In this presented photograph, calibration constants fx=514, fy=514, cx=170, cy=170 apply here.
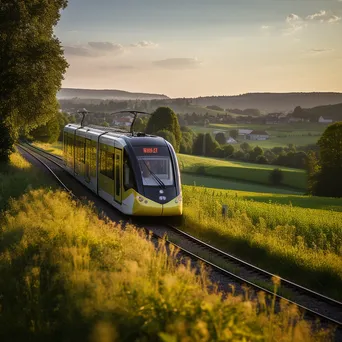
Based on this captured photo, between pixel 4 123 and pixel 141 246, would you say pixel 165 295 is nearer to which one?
pixel 141 246

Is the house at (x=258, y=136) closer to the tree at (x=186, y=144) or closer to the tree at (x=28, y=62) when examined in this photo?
the tree at (x=186, y=144)

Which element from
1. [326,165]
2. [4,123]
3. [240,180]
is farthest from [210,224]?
[240,180]

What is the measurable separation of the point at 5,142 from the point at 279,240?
809 inches

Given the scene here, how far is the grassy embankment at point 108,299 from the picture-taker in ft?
22.5

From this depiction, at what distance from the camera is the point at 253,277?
1272 centimetres

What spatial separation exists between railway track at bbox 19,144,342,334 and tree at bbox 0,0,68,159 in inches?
530

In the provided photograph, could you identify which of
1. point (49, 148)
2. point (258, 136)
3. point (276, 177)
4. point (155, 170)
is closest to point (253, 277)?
point (155, 170)

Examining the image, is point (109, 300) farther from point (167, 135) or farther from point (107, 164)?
point (167, 135)

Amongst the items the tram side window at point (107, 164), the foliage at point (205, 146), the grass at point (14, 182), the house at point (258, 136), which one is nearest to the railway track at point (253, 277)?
the tram side window at point (107, 164)

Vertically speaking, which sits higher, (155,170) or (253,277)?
(155,170)

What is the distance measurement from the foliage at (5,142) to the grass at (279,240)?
522 inches

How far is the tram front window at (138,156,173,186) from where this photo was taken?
59.4ft

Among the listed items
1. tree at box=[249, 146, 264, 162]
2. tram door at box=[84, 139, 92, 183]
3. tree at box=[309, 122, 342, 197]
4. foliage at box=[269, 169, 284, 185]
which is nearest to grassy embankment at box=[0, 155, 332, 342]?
tram door at box=[84, 139, 92, 183]

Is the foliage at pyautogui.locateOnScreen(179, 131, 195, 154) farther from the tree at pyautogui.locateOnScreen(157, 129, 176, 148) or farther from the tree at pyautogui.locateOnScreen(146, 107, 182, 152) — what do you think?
the tree at pyautogui.locateOnScreen(157, 129, 176, 148)
